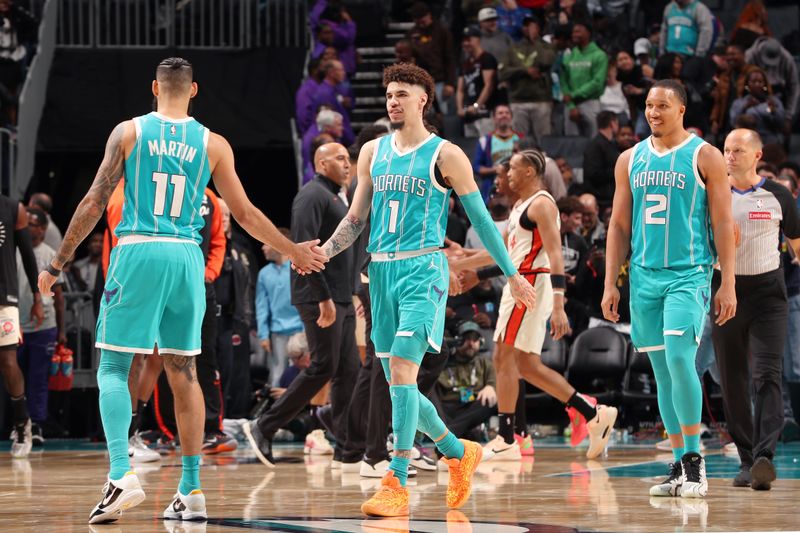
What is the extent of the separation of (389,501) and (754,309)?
281 cm

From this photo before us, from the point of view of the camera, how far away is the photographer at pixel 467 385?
1134 cm

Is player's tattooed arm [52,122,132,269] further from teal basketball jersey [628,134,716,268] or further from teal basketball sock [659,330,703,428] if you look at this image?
teal basketball sock [659,330,703,428]

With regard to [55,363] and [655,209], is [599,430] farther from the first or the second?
[55,363]

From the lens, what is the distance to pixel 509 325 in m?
9.63

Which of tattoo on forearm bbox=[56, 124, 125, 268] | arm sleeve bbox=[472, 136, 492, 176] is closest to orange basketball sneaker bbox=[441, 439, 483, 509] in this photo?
tattoo on forearm bbox=[56, 124, 125, 268]

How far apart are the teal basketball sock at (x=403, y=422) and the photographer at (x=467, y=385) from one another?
5.05 m

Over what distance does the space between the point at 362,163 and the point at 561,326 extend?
8.86 ft

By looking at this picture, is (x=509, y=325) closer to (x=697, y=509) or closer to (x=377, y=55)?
(x=697, y=509)

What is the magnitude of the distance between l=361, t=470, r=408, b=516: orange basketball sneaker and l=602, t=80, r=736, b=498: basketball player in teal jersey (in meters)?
1.59

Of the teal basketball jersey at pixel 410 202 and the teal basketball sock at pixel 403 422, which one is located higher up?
the teal basketball jersey at pixel 410 202

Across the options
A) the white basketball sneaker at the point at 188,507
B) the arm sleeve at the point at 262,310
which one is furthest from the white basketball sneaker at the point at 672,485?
the arm sleeve at the point at 262,310

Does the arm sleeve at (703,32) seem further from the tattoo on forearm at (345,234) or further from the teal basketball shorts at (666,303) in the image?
the tattoo on forearm at (345,234)

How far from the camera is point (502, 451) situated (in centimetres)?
964

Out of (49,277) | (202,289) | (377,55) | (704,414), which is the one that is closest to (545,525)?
(202,289)
